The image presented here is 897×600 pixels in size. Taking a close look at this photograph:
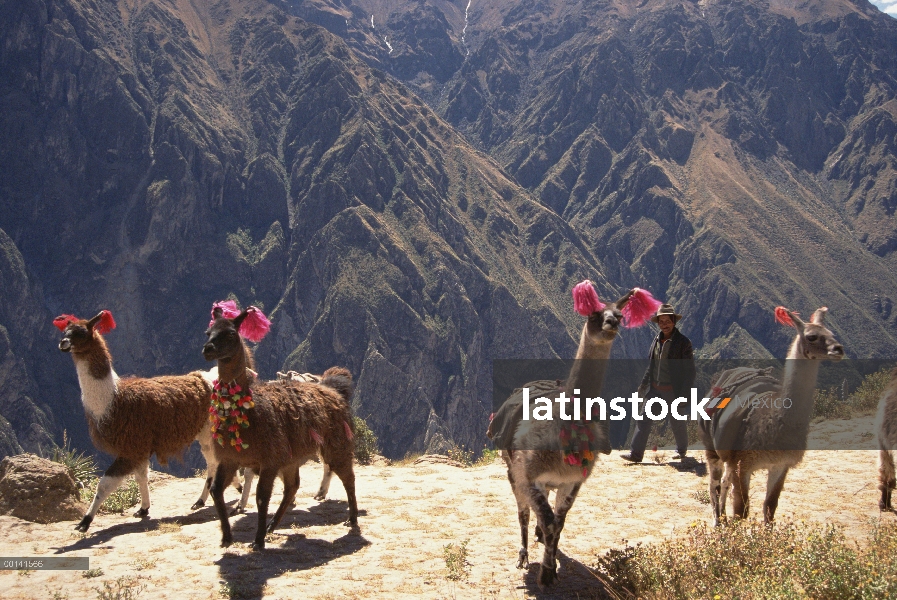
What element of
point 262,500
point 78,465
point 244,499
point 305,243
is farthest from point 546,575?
point 305,243

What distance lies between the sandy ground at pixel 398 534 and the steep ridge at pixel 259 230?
116978 mm

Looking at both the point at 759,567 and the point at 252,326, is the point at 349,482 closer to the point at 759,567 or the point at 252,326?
the point at 252,326

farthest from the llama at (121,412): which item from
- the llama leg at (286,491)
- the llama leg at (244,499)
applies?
the llama leg at (286,491)

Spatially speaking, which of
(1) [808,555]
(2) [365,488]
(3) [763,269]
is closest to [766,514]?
(1) [808,555]

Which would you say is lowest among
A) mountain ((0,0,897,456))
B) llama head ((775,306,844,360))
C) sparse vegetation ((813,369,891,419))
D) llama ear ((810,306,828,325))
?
sparse vegetation ((813,369,891,419))

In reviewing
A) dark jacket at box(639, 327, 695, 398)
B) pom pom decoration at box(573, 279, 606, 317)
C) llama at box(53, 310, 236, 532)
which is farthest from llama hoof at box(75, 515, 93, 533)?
dark jacket at box(639, 327, 695, 398)

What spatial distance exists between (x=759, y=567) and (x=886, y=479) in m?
4.55

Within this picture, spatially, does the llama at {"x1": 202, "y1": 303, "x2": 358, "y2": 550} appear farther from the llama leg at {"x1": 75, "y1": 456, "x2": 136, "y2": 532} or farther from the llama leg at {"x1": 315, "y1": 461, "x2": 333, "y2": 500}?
the llama leg at {"x1": 75, "y1": 456, "x2": 136, "y2": 532}

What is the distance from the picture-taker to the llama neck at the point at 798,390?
8.08m

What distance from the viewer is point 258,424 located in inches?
347

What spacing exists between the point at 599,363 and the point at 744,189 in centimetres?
20445

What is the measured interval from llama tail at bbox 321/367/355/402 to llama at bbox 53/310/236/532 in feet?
6.24

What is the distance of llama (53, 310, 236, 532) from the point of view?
10.0 metres

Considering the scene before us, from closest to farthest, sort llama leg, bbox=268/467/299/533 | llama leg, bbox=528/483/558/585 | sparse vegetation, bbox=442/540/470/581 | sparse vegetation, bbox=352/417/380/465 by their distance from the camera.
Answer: llama leg, bbox=528/483/558/585 < sparse vegetation, bbox=442/540/470/581 < llama leg, bbox=268/467/299/533 < sparse vegetation, bbox=352/417/380/465
